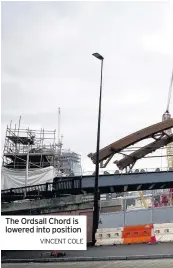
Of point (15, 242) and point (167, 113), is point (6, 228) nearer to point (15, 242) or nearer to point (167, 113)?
point (15, 242)

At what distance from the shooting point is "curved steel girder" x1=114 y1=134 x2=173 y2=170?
28133mm

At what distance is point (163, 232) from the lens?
63.5ft

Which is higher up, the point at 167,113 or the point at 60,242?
the point at 167,113

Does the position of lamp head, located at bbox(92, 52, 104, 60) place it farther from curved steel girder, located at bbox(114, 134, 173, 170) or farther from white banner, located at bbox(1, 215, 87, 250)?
white banner, located at bbox(1, 215, 87, 250)

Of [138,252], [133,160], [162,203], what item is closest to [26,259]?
[138,252]

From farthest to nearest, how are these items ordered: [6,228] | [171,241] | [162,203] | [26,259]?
[162,203] → [171,241] → [26,259] → [6,228]

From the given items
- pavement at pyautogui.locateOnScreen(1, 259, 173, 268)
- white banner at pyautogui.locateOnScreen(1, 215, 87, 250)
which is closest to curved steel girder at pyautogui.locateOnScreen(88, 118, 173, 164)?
pavement at pyautogui.locateOnScreen(1, 259, 173, 268)

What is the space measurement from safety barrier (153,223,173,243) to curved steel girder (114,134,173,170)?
9.31 meters

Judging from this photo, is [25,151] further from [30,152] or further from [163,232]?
[163,232]

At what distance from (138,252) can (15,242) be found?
6.40m

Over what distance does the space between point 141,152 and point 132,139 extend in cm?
224

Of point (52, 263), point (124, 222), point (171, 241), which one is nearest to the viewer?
point (52, 263)

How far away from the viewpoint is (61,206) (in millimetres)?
22953

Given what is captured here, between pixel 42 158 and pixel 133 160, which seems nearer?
pixel 133 160
